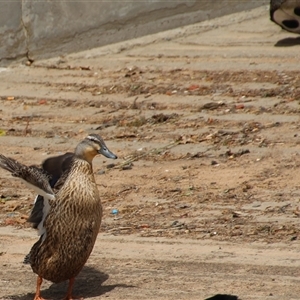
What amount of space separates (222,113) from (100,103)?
134cm

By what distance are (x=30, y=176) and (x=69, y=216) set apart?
34 centimetres

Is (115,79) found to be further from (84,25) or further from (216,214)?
(216,214)

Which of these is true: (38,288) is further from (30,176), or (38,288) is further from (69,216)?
(30,176)

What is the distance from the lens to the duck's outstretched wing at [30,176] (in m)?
6.10

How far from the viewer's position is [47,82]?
11391 mm

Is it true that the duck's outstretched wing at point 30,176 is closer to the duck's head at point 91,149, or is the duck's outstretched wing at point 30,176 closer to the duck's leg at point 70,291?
the duck's head at point 91,149

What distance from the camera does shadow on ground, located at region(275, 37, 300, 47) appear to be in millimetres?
12008

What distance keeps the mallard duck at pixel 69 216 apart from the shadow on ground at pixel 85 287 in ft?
0.45

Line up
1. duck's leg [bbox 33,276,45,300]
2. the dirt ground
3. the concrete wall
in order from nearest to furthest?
duck's leg [bbox 33,276,45,300], the dirt ground, the concrete wall

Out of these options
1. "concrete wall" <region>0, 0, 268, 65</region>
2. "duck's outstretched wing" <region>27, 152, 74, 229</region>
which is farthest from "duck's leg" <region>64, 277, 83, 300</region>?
"concrete wall" <region>0, 0, 268, 65</region>

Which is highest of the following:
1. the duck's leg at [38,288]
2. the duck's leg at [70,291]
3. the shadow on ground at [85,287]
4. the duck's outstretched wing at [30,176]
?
the duck's outstretched wing at [30,176]

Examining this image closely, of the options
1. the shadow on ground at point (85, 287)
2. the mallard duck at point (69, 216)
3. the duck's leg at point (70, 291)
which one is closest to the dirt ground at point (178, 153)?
the shadow on ground at point (85, 287)

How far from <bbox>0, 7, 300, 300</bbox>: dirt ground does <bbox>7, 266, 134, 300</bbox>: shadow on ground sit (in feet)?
0.04

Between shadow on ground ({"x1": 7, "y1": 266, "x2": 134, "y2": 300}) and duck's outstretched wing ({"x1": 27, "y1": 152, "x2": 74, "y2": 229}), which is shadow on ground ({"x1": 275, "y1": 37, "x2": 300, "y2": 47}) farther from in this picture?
shadow on ground ({"x1": 7, "y1": 266, "x2": 134, "y2": 300})
